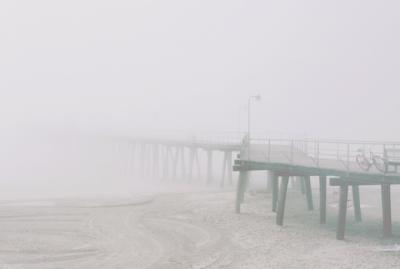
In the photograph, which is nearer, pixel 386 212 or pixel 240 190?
pixel 386 212

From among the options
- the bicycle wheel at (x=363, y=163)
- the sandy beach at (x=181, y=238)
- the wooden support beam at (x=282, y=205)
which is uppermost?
the bicycle wheel at (x=363, y=163)

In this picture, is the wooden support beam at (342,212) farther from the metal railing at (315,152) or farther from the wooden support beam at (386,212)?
the wooden support beam at (386,212)

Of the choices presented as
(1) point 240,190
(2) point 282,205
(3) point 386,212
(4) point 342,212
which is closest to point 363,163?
(3) point 386,212

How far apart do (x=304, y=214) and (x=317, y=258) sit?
25.6 ft

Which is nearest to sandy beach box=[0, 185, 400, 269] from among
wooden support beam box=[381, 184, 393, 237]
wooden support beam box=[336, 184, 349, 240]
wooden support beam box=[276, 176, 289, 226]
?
wooden support beam box=[336, 184, 349, 240]

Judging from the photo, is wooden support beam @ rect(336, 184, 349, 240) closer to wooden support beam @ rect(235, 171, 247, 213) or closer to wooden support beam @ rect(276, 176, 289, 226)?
wooden support beam @ rect(276, 176, 289, 226)

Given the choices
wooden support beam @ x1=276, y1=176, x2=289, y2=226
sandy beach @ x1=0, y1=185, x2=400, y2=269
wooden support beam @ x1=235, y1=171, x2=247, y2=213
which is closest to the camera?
sandy beach @ x1=0, y1=185, x2=400, y2=269

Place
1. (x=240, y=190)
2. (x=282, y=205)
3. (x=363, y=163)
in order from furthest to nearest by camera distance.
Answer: (x=240, y=190) < (x=282, y=205) < (x=363, y=163)

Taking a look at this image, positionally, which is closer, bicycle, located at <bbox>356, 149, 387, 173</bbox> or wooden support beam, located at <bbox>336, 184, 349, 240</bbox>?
bicycle, located at <bbox>356, 149, 387, 173</bbox>

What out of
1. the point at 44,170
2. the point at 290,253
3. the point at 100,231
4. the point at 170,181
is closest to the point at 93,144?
the point at 44,170

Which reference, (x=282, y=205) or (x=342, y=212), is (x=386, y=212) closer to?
(x=342, y=212)

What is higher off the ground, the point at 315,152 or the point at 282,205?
the point at 315,152

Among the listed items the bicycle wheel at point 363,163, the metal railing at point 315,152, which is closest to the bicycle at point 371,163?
the bicycle wheel at point 363,163

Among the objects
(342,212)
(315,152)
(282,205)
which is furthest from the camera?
(315,152)
